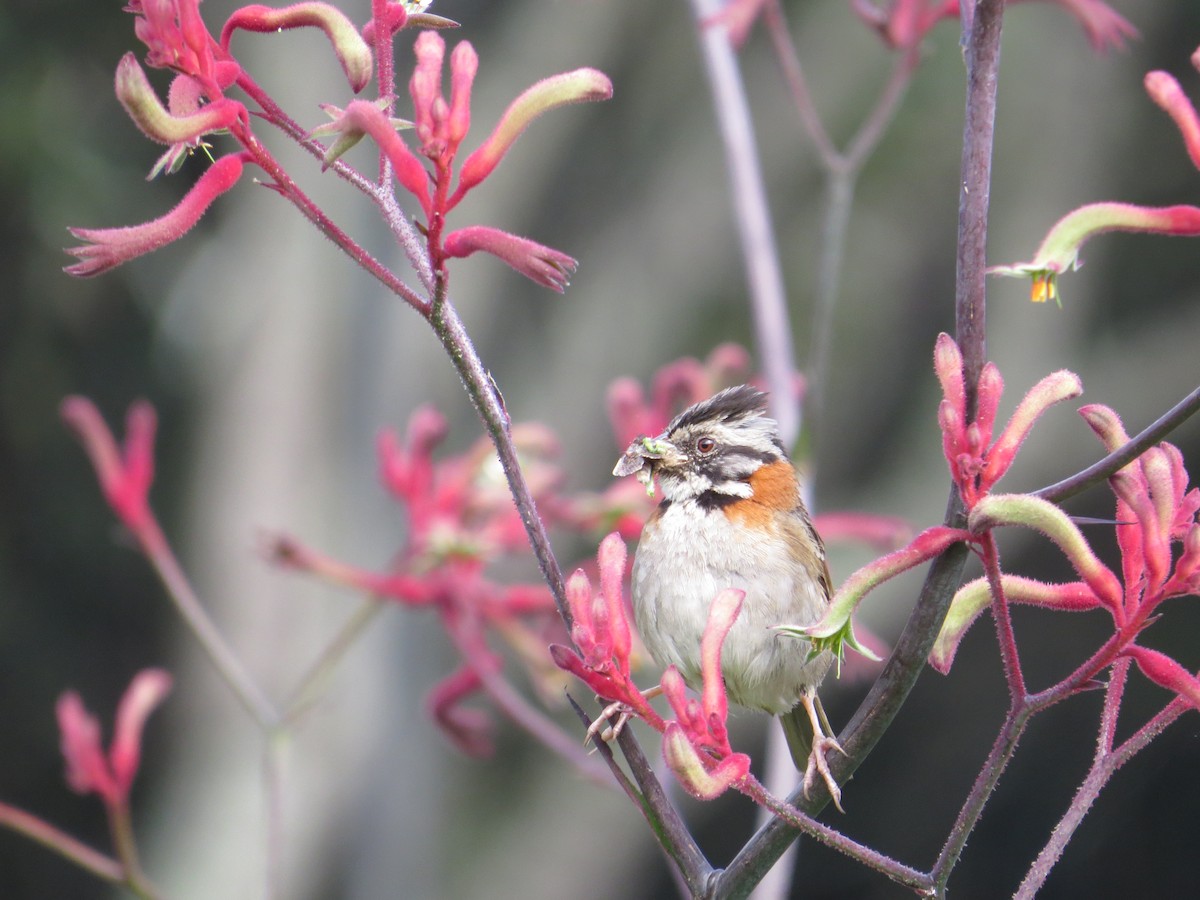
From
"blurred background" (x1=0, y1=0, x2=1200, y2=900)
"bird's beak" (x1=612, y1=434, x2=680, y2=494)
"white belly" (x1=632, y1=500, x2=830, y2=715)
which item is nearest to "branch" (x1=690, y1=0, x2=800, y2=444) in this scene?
"white belly" (x1=632, y1=500, x2=830, y2=715)

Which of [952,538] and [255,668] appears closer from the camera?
[952,538]

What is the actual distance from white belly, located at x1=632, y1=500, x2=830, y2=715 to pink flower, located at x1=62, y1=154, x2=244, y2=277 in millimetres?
1237

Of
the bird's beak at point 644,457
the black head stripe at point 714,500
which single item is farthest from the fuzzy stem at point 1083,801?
the black head stripe at point 714,500

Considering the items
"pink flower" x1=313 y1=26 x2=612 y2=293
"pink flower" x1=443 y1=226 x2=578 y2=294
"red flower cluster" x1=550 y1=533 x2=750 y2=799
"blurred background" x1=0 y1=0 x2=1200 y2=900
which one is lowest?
"blurred background" x1=0 y1=0 x2=1200 y2=900

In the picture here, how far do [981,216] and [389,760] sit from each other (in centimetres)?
449

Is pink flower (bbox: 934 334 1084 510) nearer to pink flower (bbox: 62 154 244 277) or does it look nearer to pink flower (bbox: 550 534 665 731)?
pink flower (bbox: 550 534 665 731)

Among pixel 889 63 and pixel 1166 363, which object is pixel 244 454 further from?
pixel 1166 363

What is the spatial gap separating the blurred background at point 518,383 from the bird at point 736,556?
2874 millimetres

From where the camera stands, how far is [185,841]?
5.43 m

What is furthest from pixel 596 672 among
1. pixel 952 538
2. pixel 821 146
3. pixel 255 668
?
pixel 255 668

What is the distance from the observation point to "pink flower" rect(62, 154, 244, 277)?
112 centimetres

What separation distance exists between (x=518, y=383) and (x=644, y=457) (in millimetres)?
3897

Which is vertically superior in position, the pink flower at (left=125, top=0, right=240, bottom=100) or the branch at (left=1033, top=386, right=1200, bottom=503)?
the pink flower at (left=125, top=0, right=240, bottom=100)

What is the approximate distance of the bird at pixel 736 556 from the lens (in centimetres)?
223
